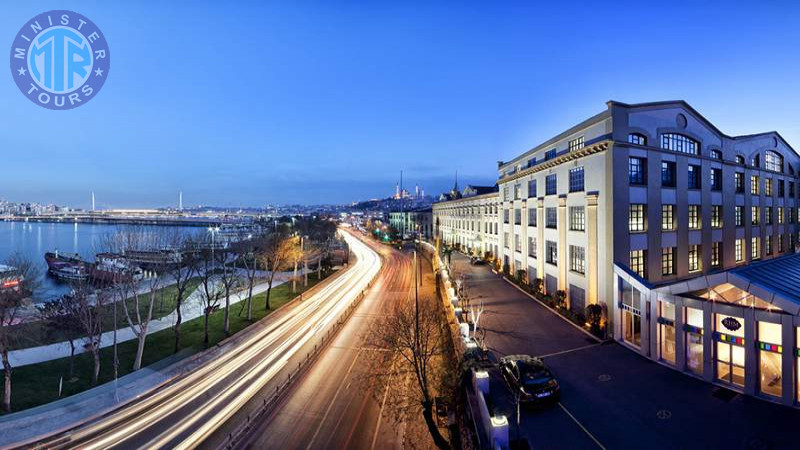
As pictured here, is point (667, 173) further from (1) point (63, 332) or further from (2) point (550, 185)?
(1) point (63, 332)

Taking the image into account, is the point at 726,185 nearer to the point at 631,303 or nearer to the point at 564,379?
the point at 631,303

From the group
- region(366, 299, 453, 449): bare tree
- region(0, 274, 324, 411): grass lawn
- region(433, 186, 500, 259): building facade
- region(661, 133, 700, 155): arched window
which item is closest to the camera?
region(366, 299, 453, 449): bare tree

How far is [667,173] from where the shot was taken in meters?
26.3

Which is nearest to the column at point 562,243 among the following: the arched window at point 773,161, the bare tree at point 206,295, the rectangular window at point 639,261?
the rectangular window at point 639,261

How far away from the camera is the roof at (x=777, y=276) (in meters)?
15.1

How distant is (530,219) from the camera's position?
38.4 metres

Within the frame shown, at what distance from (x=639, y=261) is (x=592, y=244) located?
3107mm

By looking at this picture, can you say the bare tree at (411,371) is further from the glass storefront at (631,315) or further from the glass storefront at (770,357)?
the glass storefront at (770,357)

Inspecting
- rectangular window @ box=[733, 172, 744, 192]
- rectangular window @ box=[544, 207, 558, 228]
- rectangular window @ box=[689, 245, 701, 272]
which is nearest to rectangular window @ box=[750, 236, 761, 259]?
rectangular window @ box=[733, 172, 744, 192]

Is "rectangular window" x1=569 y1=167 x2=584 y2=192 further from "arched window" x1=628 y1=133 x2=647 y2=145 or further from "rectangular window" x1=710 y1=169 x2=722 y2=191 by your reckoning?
"rectangular window" x1=710 y1=169 x2=722 y2=191

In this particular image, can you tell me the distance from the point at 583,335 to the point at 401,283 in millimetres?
28935

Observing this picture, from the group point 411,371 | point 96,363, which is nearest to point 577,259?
point 411,371

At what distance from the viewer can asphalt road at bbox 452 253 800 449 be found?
13031mm

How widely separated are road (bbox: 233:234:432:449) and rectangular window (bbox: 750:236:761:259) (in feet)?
123
